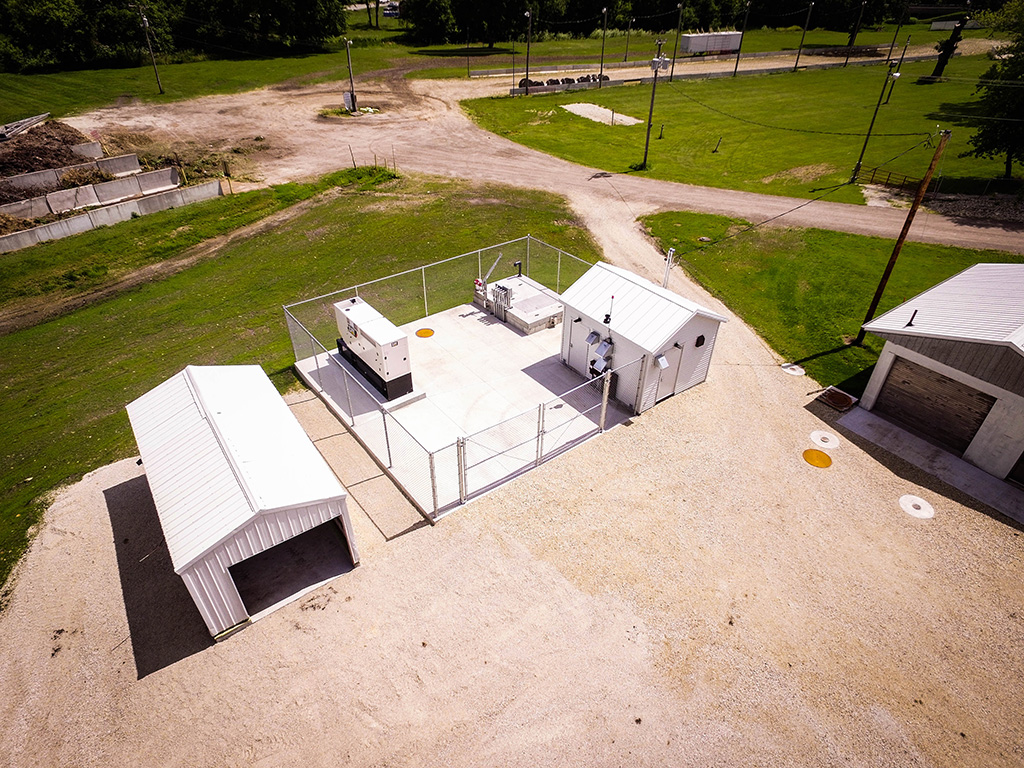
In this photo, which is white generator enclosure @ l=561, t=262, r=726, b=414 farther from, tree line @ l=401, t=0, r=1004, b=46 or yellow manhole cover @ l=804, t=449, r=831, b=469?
tree line @ l=401, t=0, r=1004, b=46

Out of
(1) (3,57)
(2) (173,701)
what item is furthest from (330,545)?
(1) (3,57)

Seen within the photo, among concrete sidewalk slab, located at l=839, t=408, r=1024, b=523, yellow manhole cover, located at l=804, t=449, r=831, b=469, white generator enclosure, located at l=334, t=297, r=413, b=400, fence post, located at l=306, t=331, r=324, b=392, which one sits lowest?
yellow manhole cover, located at l=804, t=449, r=831, b=469

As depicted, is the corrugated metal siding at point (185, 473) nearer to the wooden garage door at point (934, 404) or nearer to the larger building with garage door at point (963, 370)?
the larger building with garage door at point (963, 370)

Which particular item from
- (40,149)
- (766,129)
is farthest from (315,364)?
(766,129)

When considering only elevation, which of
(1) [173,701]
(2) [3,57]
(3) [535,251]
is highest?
(2) [3,57]

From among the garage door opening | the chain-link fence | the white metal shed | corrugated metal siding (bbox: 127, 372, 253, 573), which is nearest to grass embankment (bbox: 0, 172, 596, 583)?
the chain-link fence

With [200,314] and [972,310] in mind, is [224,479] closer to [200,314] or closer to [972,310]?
[200,314]

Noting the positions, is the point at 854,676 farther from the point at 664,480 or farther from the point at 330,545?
the point at 330,545
